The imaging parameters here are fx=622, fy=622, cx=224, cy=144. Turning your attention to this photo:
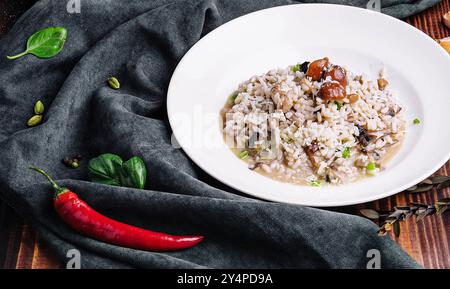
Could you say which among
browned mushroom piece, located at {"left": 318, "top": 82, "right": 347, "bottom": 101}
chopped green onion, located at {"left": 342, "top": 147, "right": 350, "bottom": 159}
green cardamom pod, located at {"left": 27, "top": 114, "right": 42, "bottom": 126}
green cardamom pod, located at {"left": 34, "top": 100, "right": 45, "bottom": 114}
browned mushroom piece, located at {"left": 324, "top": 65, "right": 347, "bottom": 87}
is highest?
browned mushroom piece, located at {"left": 324, "top": 65, "right": 347, "bottom": 87}

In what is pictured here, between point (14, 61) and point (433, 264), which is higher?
point (14, 61)

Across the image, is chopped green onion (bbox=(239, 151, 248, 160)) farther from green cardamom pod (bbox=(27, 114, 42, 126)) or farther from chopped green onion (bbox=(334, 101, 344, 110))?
green cardamom pod (bbox=(27, 114, 42, 126))

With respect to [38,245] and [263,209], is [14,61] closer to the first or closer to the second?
[38,245]

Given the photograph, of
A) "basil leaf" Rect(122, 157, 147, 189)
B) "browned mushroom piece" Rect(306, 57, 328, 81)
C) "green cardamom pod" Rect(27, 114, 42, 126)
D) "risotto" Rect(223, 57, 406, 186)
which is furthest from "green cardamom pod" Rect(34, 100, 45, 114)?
"browned mushroom piece" Rect(306, 57, 328, 81)

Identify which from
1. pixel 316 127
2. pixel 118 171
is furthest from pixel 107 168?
pixel 316 127

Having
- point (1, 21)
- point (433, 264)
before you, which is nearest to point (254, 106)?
point (433, 264)
